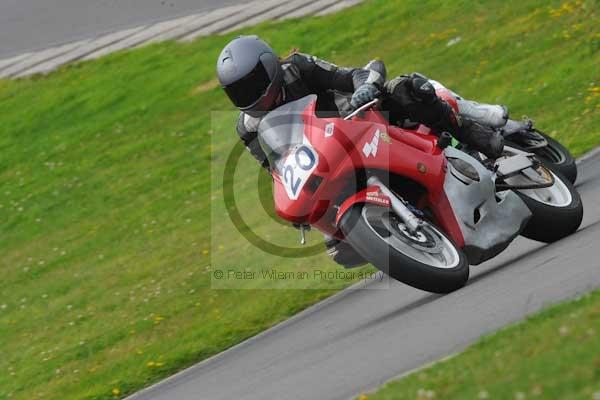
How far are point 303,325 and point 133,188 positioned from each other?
277 inches

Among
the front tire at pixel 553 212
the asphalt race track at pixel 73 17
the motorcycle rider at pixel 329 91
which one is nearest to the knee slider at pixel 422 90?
the motorcycle rider at pixel 329 91

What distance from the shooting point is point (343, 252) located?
7805 mm

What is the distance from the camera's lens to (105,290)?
1191cm

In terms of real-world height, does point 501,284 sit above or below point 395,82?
below

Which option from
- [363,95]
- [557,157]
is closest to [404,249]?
[363,95]

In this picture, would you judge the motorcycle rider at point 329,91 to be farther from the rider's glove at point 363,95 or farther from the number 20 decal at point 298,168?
the number 20 decal at point 298,168

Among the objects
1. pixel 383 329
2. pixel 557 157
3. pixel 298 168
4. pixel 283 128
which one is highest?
pixel 283 128

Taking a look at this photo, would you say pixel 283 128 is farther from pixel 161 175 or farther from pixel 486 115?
pixel 161 175

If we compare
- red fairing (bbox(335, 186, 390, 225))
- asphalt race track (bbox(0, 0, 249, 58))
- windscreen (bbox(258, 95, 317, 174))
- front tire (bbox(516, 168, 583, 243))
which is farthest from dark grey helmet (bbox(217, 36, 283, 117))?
asphalt race track (bbox(0, 0, 249, 58))

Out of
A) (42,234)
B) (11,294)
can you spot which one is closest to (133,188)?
(42,234)

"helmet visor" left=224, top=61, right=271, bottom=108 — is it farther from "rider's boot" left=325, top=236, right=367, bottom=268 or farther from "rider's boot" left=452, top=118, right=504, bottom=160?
"rider's boot" left=452, top=118, right=504, bottom=160

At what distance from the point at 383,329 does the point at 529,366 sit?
267cm

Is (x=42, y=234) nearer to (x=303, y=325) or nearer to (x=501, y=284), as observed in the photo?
(x=303, y=325)

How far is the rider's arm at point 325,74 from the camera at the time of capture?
307 inches
